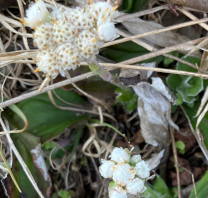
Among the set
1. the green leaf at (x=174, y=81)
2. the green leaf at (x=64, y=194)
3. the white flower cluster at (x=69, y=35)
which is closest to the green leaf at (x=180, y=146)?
the green leaf at (x=174, y=81)

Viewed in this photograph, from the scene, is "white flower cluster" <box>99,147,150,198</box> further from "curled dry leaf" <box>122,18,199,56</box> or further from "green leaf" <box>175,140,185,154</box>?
"curled dry leaf" <box>122,18,199,56</box>

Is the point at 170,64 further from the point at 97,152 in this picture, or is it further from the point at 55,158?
the point at 55,158

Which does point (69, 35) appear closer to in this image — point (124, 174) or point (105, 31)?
point (105, 31)

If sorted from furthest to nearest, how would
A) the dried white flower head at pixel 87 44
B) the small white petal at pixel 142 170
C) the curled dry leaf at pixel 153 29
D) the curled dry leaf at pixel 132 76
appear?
1. the curled dry leaf at pixel 153 29
2. the curled dry leaf at pixel 132 76
3. the small white petal at pixel 142 170
4. the dried white flower head at pixel 87 44

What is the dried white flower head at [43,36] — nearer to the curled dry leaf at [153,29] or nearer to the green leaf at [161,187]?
the curled dry leaf at [153,29]

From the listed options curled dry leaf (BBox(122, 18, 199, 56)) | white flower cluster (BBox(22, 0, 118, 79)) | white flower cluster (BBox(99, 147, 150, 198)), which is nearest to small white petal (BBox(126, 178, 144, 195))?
white flower cluster (BBox(99, 147, 150, 198))

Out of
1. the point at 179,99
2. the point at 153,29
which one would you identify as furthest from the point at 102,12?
the point at 179,99
